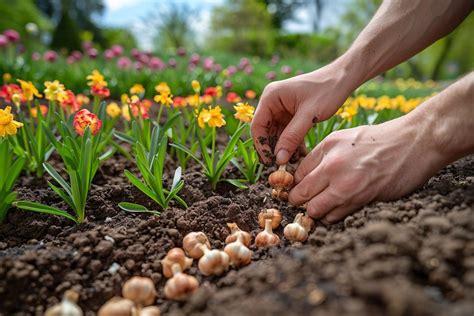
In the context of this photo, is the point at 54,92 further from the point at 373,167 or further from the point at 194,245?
the point at 373,167

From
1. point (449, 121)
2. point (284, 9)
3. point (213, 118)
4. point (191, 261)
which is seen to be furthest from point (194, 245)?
point (284, 9)

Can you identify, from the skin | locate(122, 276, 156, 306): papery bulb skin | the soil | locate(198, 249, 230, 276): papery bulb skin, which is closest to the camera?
the soil

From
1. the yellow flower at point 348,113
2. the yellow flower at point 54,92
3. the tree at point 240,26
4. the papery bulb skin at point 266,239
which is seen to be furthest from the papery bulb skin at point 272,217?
the tree at point 240,26

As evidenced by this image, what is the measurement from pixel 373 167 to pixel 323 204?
0.68 feet

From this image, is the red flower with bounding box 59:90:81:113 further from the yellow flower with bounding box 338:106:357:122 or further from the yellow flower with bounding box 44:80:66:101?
the yellow flower with bounding box 338:106:357:122

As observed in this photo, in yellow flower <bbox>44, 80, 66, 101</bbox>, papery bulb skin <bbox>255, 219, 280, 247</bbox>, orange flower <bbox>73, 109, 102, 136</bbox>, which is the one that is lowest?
papery bulb skin <bbox>255, 219, 280, 247</bbox>

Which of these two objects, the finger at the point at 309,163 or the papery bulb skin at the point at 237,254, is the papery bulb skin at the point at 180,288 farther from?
the finger at the point at 309,163

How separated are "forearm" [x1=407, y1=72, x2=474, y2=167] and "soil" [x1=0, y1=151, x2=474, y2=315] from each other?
128 mm

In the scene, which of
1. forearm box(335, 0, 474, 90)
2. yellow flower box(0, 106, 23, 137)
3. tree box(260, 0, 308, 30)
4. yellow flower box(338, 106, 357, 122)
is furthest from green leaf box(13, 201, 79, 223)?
tree box(260, 0, 308, 30)

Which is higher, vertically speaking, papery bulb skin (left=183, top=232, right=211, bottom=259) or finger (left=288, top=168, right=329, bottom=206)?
finger (left=288, top=168, right=329, bottom=206)

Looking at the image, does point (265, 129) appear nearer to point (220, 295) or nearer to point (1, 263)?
point (220, 295)

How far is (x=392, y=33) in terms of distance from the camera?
1.74 m

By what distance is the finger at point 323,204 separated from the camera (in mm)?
1386

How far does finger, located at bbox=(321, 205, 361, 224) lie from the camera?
140cm
